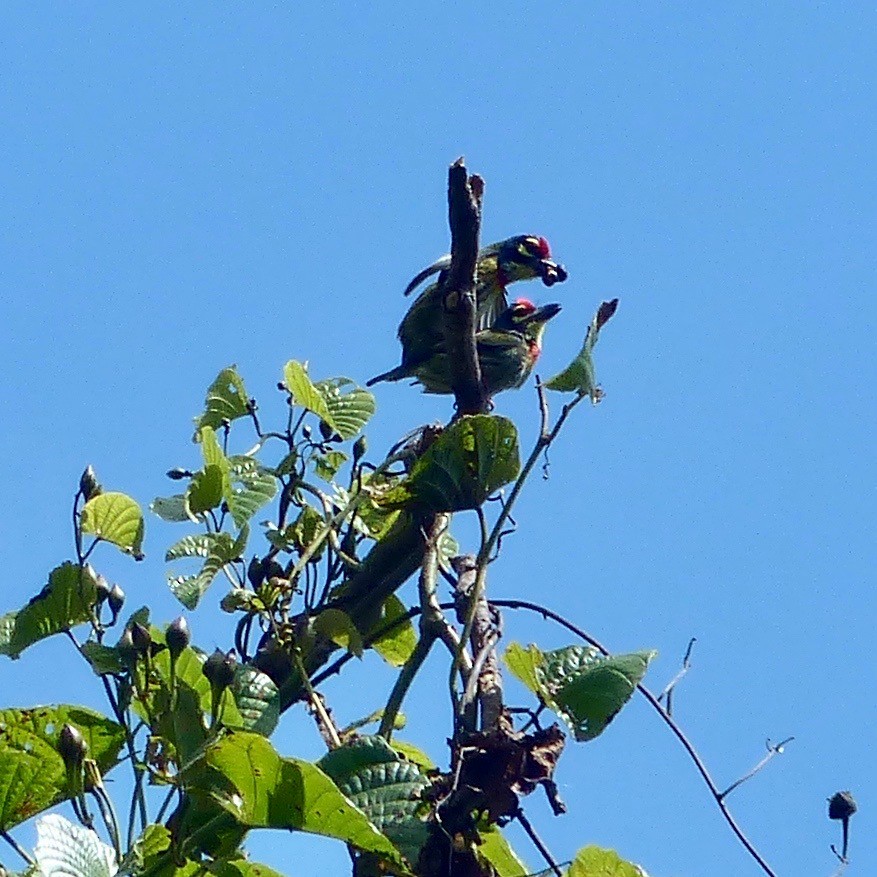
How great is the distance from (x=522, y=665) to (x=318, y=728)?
438 mm

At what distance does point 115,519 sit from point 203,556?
0.27 m

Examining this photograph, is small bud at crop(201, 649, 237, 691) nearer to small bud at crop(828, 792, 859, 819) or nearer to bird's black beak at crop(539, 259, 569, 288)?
small bud at crop(828, 792, 859, 819)

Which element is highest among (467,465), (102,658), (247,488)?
(247,488)

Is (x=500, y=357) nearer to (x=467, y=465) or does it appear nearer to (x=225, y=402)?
(x=225, y=402)

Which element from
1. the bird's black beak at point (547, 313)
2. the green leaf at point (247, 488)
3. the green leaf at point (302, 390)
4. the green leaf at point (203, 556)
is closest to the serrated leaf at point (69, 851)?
the green leaf at point (203, 556)

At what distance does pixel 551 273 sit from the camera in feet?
17.4

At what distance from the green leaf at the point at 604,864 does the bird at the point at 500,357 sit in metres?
2.53

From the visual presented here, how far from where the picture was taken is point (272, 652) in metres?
2.37

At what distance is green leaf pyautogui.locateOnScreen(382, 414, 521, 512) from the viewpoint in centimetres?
216

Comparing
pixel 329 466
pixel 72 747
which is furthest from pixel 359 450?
pixel 72 747

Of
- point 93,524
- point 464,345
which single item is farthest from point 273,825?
point 464,345

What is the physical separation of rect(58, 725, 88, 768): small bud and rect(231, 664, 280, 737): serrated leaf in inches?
10.3

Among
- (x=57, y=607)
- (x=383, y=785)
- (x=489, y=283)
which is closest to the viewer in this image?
(x=383, y=785)

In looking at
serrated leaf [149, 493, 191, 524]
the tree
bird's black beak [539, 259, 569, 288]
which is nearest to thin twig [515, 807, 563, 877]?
the tree
